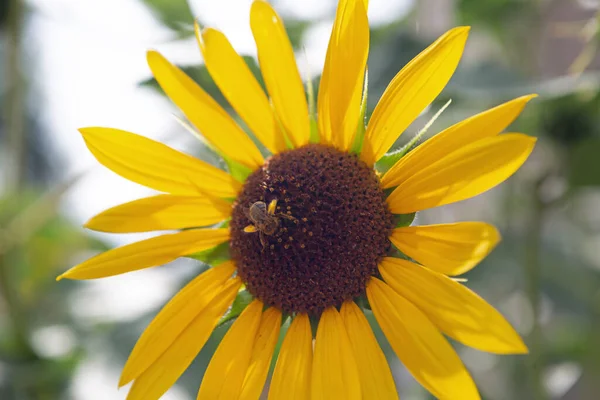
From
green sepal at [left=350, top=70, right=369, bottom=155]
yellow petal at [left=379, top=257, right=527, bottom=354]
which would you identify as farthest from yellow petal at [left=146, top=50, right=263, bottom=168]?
yellow petal at [left=379, top=257, right=527, bottom=354]

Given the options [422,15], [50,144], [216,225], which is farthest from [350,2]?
[50,144]

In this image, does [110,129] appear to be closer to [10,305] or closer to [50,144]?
[10,305]

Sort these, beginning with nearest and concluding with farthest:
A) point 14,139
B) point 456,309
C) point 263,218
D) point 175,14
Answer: point 456,309, point 263,218, point 175,14, point 14,139

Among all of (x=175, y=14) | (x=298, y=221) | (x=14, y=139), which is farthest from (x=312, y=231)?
(x=14, y=139)

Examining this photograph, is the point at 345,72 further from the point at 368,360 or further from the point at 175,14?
the point at 175,14

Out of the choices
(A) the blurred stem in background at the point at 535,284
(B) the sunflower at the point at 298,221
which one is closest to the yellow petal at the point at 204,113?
(B) the sunflower at the point at 298,221

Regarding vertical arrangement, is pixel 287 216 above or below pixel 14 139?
below

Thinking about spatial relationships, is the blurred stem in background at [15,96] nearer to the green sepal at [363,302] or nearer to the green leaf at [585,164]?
the green sepal at [363,302]

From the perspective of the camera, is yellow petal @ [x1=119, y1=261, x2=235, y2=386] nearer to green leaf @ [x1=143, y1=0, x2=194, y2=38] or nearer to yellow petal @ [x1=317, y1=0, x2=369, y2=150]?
yellow petal @ [x1=317, y1=0, x2=369, y2=150]
